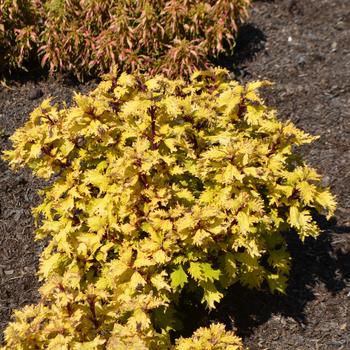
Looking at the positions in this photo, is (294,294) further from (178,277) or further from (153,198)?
(153,198)

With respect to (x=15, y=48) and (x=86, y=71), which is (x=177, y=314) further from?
(x=15, y=48)

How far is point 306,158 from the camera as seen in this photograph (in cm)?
507

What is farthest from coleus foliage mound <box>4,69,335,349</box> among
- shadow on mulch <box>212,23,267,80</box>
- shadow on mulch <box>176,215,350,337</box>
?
shadow on mulch <box>212,23,267,80</box>

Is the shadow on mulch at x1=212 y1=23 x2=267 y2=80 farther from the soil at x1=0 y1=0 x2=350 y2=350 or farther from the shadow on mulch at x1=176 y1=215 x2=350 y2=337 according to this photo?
the shadow on mulch at x1=176 y1=215 x2=350 y2=337

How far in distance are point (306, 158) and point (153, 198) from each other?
251 cm

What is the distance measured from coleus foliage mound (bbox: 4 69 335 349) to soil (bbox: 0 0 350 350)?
569 millimetres

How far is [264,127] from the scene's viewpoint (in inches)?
131

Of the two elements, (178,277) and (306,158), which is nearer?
(178,277)

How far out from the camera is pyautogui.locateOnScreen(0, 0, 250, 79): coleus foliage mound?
549cm

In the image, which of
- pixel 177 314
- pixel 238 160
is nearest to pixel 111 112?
pixel 238 160

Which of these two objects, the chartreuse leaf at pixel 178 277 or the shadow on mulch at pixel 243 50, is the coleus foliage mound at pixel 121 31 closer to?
the shadow on mulch at pixel 243 50

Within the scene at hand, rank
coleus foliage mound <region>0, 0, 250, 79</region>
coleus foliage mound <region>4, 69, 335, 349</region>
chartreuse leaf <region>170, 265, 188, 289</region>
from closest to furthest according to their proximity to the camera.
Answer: coleus foliage mound <region>4, 69, 335, 349</region> < chartreuse leaf <region>170, 265, 188, 289</region> < coleus foliage mound <region>0, 0, 250, 79</region>

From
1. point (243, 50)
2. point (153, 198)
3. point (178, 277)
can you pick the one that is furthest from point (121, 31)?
point (178, 277)

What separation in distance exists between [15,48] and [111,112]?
319cm
